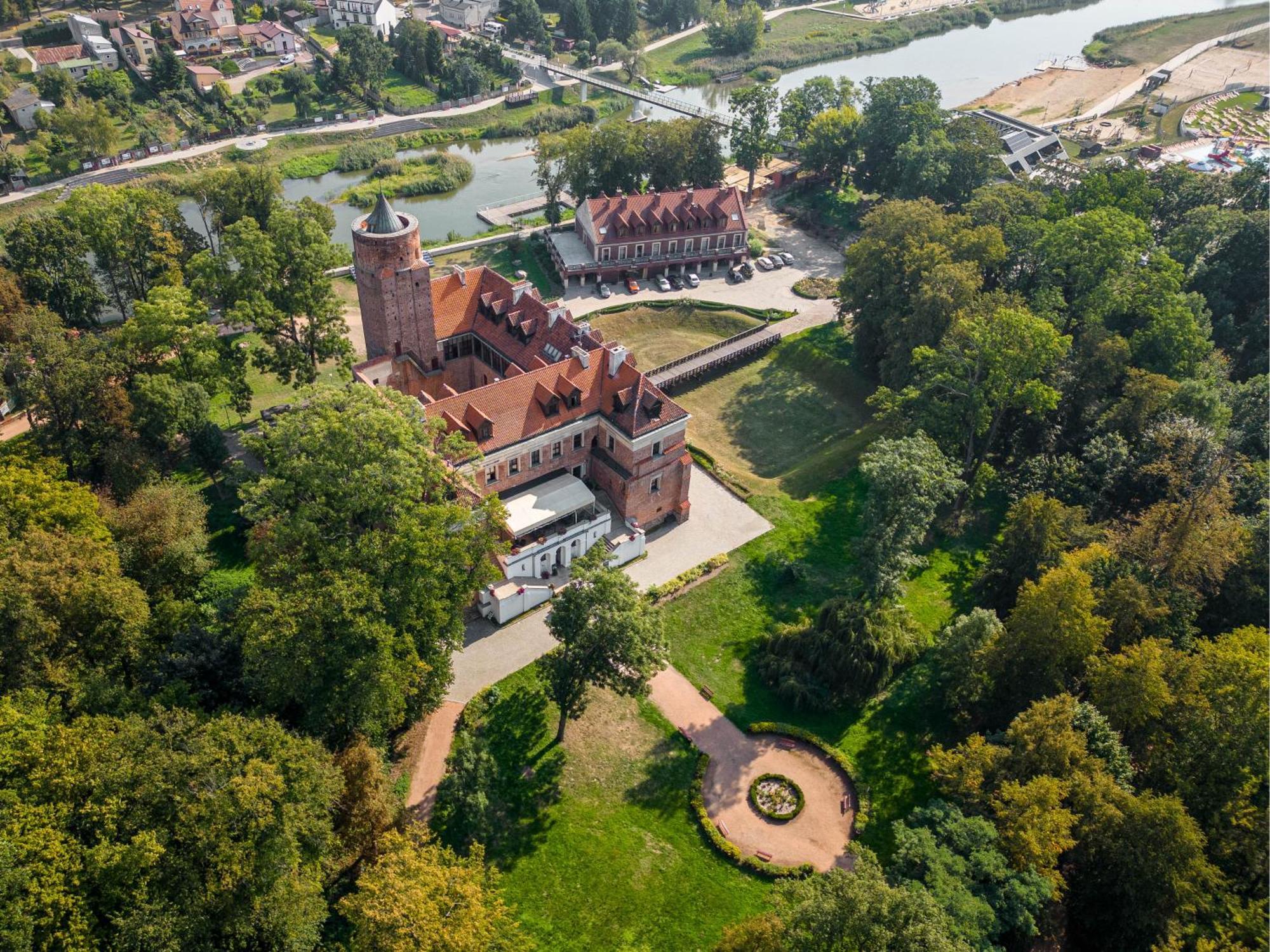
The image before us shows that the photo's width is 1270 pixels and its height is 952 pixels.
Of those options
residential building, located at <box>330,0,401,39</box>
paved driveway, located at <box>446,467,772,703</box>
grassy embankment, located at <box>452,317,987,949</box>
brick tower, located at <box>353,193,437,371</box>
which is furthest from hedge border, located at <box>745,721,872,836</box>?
residential building, located at <box>330,0,401,39</box>

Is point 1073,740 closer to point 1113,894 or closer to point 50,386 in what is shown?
point 1113,894

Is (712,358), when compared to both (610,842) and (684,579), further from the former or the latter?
(610,842)

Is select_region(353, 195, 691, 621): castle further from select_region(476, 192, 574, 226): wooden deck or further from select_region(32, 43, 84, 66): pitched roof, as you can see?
select_region(32, 43, 84, 66): pitched roof

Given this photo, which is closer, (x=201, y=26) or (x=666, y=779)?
(x=666, y=779)

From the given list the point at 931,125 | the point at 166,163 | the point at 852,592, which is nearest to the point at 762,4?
the point at 931,125

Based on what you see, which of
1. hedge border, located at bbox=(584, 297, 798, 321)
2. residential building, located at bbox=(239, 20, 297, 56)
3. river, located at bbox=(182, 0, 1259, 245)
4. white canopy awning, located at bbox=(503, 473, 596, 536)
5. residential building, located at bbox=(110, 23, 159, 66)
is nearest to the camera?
white canopy awning, located at bbox=(503, 473, 596, 536)

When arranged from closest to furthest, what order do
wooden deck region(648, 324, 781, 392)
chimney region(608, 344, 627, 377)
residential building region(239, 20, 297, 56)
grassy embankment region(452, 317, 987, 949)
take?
1. grassy embankment region(452, 317, 987, 949)
2. chimney region(608, 344, 627, 377)
3. wooden deck region(648, 324, 781, 392)
4. residential building region(239, 20, 297, 56)

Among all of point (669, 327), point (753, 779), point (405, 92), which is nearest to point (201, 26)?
point (405, 92)
